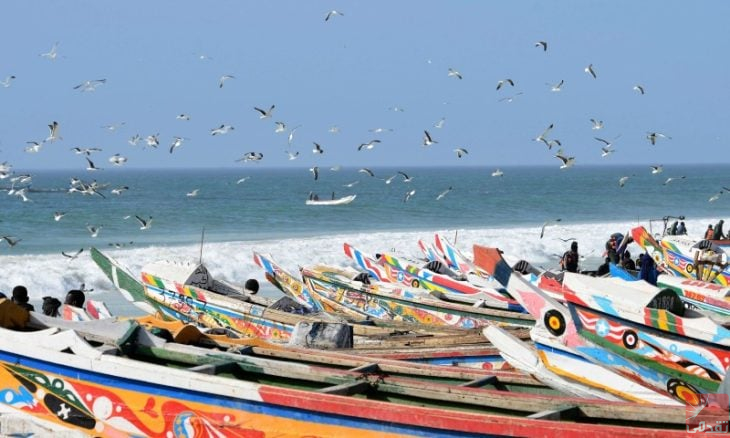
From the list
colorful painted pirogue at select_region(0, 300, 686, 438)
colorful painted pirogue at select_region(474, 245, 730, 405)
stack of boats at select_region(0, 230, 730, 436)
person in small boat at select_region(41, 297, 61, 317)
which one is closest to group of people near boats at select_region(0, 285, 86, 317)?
person in small boat at select_region(41, 297, 61, 317)

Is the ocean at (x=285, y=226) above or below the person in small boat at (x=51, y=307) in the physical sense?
above

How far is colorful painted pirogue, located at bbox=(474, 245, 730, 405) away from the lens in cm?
947

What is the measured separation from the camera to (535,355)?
8.41 metres

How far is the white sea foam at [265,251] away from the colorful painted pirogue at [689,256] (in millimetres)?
4786

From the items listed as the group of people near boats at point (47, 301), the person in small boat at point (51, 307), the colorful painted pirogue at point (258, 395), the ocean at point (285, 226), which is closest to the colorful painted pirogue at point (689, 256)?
the ocean at point (285, 226)

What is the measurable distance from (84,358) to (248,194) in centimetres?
8326

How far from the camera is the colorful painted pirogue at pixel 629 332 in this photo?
31.1 ft

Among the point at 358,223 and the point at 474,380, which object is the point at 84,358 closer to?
the point at 474,380

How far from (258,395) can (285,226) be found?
47920 millimetres

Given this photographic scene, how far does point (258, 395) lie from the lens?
24.7 feet

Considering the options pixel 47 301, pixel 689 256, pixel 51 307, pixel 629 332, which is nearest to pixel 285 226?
pixel 689 256

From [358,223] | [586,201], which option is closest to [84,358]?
[358,223]

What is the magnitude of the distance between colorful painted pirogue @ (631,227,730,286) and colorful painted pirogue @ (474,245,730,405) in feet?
33.5

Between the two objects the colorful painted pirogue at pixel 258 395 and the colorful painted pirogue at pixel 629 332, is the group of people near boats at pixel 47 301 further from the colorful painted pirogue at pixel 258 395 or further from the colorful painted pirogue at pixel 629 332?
the colorful painted pirogue at pixel 629 332
